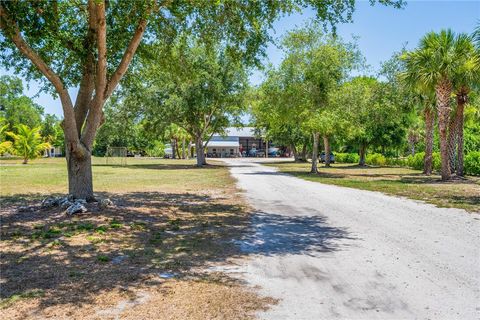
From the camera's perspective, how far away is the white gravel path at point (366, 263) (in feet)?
14.5

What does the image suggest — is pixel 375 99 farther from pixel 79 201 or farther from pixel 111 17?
pixel 79 201

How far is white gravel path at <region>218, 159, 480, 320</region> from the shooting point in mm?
4432

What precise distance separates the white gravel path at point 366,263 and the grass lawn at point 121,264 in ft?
1.63

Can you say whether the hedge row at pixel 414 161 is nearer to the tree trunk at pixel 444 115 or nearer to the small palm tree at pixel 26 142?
the tree trunk at pixel 444 115

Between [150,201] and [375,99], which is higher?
[375,99]

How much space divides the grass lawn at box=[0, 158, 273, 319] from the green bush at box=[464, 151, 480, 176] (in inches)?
819

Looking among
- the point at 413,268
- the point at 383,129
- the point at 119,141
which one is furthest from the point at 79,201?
the point at 119,141

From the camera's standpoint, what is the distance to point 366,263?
612 cm

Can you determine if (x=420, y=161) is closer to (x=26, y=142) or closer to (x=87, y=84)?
(x=87, y=84)

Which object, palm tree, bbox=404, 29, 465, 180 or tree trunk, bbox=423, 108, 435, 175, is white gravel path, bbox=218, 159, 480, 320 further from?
tree trunk, bbox=423, 108, 435, 175

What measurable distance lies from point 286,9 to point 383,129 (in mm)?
35569

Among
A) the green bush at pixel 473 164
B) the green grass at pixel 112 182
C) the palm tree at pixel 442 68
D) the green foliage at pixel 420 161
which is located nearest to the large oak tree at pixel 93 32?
the green grass at pixel 112 182

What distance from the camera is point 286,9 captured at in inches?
438

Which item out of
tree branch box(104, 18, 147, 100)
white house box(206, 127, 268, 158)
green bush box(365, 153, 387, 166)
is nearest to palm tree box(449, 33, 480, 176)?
tree branch box(104, 18, 147, 100)
